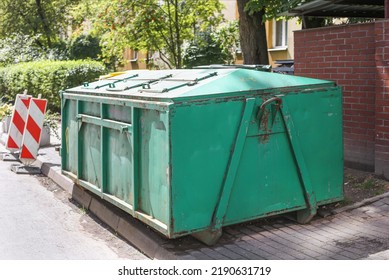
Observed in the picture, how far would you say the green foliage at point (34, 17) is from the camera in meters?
29.5

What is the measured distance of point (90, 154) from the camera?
23.3ft

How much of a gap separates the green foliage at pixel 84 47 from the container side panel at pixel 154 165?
22.8 meters

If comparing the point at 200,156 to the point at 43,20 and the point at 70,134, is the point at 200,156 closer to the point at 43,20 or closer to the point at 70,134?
the point at 70,134

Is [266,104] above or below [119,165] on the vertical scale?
above

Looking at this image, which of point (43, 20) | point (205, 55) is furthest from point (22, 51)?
point (205, 55)

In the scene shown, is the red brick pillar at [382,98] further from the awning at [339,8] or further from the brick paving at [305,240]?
the awning at [339,8]

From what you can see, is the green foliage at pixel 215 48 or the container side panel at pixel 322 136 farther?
the green foliage at pixel 215 48

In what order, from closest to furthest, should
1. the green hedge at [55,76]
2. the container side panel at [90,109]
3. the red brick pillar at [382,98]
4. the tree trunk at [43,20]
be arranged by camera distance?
the container side panel at [90,109], the red brick pillar at [382,98], the green hedge at [55,76], the tree trunk at [43,20]

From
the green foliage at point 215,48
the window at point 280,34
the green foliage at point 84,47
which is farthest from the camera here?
the green foliage at point 84,47

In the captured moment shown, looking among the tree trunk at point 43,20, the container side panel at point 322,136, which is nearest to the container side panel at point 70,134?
the container side panel at point 322,136

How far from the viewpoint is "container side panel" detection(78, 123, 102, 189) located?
6.87m

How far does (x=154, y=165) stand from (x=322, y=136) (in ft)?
5.86
